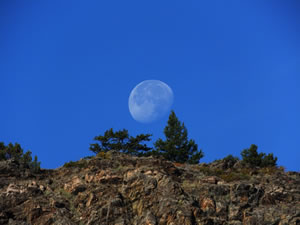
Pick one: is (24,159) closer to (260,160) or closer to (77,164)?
(77,164)

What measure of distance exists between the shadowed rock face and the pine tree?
710 inches

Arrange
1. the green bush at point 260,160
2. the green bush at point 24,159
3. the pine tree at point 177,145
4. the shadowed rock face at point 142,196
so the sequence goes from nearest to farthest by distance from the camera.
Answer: the shadowed rock face at point 142,196 < the green bush at point 24,159 < the green bush at point 260,160 < the pine tree at point 177,145

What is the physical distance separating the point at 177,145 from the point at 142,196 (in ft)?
88.9

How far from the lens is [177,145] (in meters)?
52.7

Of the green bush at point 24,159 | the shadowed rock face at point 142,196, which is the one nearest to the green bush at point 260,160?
the shadowed rock face at point 142,196

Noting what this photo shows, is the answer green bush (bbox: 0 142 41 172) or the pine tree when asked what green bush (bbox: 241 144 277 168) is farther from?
green bush (bbox: 0 142 41 172)

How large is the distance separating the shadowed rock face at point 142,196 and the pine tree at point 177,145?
1804cm

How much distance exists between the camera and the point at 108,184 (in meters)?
28.4

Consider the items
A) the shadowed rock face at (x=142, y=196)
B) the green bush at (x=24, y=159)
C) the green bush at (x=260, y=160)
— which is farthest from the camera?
the green bush at (x=260, y=160)

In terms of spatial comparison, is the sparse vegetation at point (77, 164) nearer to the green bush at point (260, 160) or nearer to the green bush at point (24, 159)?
the green bush at point (24, 159)

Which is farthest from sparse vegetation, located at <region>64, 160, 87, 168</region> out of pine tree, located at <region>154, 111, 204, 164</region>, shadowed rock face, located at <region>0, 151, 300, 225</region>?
pine tree, located at <region>154, 111, 204, 164</region>

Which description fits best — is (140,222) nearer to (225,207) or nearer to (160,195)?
(160,195)

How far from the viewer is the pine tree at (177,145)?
50531 mm

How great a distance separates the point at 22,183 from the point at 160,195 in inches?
469
